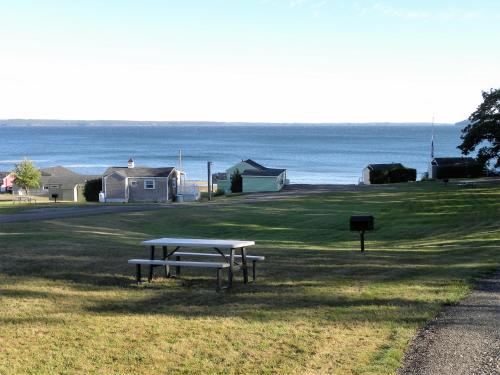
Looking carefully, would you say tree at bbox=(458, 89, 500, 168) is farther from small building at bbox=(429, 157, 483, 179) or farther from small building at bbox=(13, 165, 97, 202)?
small building at bbox=(13, 165, 97, 202)

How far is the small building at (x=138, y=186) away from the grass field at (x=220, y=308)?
1738 inches

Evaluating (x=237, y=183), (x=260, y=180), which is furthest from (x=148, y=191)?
(x=260, y=180)

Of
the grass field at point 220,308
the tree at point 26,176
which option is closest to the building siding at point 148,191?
the tree at point 26,176

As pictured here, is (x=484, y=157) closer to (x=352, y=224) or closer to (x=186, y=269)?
(x=352, y=224)

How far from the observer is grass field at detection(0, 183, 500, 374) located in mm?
8734

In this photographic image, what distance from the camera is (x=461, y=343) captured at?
920 cm

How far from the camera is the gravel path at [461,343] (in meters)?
8.26

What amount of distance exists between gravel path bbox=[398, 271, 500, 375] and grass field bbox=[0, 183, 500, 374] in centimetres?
25

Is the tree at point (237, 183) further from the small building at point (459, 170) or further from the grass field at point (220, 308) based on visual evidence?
the grass field at point (220, 308)

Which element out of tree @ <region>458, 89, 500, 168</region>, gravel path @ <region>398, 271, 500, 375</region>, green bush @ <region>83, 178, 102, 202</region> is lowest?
green bush @ <region>83, 178, 102, 202</region>

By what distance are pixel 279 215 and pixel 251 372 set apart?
26.8m

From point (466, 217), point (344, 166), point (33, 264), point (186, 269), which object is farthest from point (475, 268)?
point (344, 166)

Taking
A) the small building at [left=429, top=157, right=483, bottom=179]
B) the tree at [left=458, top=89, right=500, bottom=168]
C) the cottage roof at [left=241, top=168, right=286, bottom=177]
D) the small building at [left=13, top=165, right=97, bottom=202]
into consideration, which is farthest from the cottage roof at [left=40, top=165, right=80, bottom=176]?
the tree at [left=458, top=89, right=500, bottom=168]

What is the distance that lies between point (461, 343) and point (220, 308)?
13.1 feet
